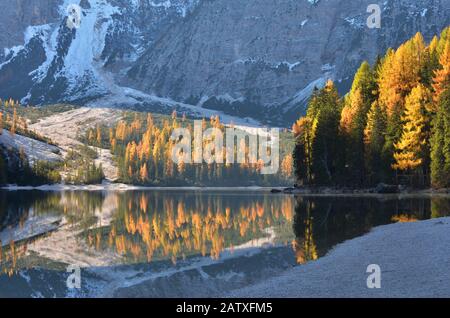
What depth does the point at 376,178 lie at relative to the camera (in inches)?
3629

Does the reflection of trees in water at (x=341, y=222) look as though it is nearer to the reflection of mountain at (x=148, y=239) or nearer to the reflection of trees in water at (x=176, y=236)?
the reflection of mountain at (x=148, y=239)

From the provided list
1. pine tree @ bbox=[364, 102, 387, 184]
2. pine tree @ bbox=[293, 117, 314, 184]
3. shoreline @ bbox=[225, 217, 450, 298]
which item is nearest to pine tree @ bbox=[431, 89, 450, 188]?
pine tree @ bbox=[364, 102, 387, 184]

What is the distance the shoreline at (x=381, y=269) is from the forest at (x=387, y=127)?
1947 inches

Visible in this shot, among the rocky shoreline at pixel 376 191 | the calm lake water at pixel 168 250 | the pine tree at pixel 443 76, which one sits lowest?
the calm lake water at pixel 168 250

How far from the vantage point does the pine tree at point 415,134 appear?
268 ft

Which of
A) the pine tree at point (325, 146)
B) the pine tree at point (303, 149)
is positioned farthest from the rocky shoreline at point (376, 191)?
the pine tree at point (303, 149)

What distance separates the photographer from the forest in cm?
8094

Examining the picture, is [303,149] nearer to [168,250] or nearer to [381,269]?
[168,250]

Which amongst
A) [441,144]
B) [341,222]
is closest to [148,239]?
[341,222]
